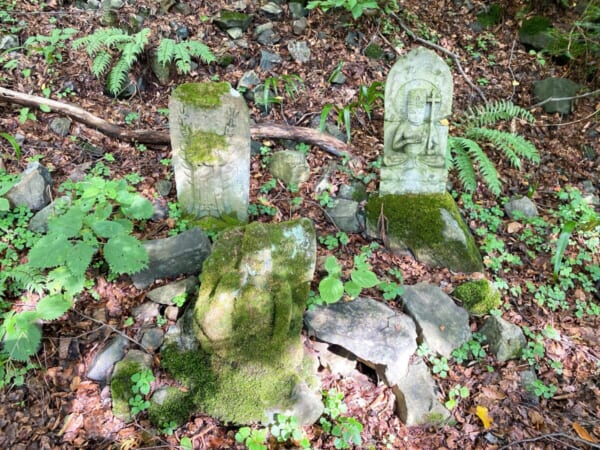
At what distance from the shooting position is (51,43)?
5.84m

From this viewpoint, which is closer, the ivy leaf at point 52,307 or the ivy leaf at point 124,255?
the ivy leaf at point 52,307

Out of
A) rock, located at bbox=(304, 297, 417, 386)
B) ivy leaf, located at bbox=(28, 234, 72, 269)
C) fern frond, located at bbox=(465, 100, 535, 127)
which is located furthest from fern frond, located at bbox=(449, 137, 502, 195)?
ivy leaf, located at bbox=(28, 234, 72, 269)

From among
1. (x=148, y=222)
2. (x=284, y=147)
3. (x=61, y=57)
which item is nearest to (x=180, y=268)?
(x=148, y=222)

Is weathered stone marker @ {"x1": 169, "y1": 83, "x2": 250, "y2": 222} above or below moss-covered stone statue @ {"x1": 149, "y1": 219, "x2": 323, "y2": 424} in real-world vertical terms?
above

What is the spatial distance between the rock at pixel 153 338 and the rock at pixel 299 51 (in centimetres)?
441

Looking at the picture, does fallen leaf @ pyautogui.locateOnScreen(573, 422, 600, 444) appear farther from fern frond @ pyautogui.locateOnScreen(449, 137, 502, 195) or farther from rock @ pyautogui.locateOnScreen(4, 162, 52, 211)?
rock @ pyautogui.locateOnScreen(4, 162, 52, 211)

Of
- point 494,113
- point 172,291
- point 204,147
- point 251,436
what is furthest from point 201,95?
point 494,113

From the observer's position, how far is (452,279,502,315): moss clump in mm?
3754

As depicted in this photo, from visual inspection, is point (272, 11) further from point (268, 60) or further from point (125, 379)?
point (125, 379)

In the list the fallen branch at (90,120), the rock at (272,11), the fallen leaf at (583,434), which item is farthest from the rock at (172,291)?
the rock at (272,11)

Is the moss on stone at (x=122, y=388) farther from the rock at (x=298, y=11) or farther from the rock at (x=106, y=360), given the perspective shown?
the rock at (x=298, y=11)

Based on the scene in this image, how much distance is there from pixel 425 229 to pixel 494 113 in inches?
97.8

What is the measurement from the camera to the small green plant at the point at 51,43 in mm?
5658

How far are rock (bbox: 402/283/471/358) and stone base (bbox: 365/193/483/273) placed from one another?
1.73ft
